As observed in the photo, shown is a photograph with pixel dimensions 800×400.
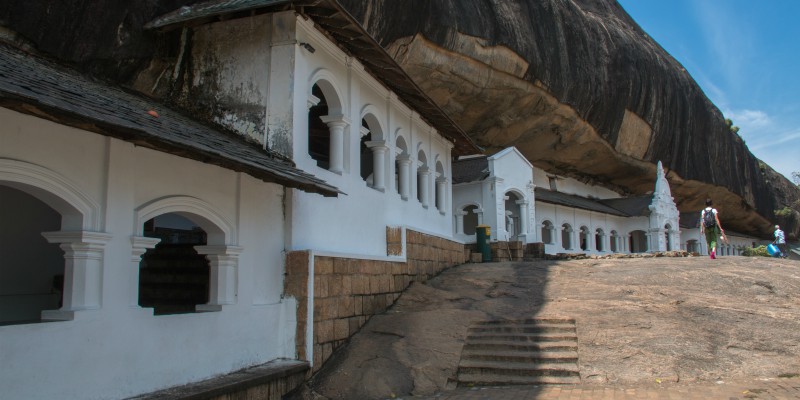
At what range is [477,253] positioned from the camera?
655 inches

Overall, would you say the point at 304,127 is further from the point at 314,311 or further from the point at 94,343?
the point at 94,343

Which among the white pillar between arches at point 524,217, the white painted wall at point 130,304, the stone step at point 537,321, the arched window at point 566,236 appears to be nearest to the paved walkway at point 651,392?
the stone step at point 537,321

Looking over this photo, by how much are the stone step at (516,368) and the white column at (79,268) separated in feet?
15.0

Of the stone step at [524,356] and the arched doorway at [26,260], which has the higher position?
the arched doorway at [26,260]

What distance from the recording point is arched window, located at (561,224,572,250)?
27.7m

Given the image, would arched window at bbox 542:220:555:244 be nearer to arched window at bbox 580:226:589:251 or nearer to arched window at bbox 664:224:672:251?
arched window at bbox 580:226:589:251

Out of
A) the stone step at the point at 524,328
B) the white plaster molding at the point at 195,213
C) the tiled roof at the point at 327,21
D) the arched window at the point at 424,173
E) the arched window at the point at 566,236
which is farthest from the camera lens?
the arched window at the point at 566,236

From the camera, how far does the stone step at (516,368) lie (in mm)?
7684

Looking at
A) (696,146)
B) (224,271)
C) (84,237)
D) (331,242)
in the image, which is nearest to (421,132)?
(331,242)

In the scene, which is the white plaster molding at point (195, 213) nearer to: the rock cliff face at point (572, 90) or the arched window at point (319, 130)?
the arched window at point (319, 130)

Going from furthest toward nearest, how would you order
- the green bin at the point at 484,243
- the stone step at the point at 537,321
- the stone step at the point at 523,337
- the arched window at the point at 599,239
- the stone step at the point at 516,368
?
1. the arched window at the point at 599,239
2. the green bin at the point at 484,243
3. the stone step at the point at 537,321
4. the stone step at the point at 523,337
5. the stone step at the point at 516,368

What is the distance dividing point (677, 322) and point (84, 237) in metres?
7.62

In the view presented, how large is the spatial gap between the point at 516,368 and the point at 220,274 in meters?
3.87

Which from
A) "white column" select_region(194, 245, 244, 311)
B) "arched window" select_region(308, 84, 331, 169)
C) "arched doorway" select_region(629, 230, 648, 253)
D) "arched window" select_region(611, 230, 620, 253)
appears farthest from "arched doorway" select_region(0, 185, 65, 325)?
"arched doorway" select_region(629, 230, 648, 253)
